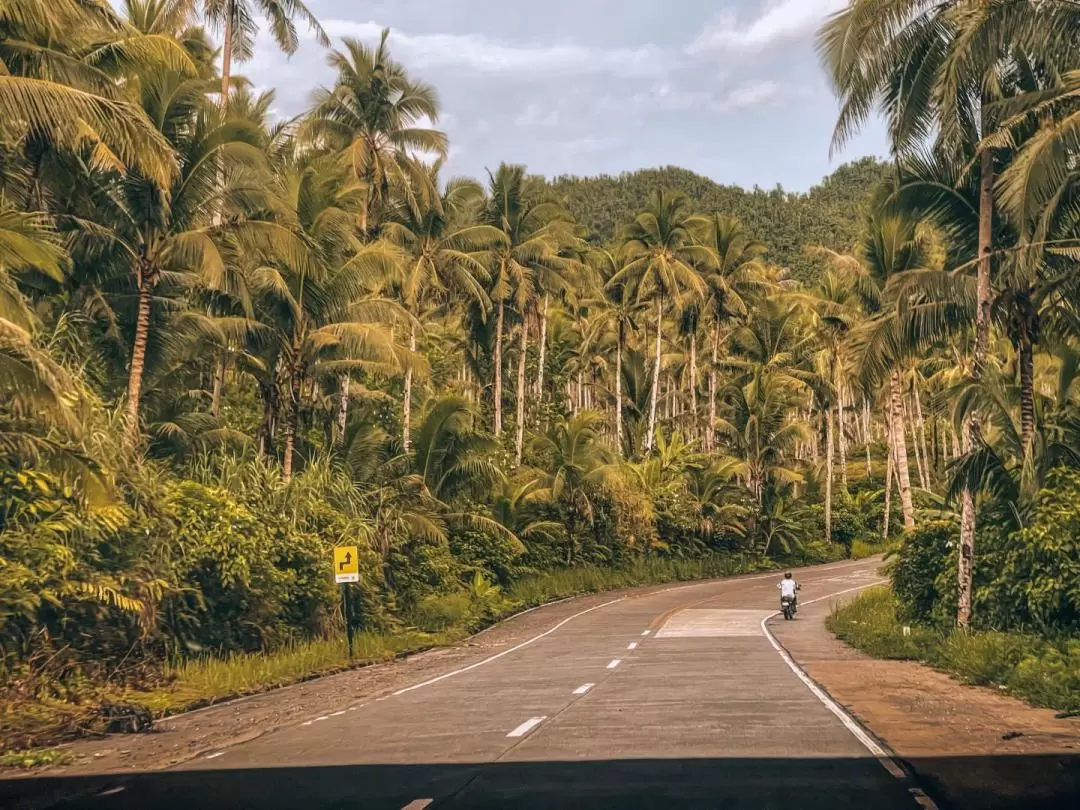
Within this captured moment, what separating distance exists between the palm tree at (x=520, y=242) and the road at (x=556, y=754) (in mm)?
33073

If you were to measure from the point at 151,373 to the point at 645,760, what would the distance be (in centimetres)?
2026

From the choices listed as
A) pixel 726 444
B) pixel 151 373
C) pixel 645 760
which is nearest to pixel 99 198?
pixel 151 373

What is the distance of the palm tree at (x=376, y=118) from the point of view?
134ft

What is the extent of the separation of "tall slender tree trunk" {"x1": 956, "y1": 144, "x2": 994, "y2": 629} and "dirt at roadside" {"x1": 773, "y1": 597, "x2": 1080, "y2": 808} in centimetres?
224

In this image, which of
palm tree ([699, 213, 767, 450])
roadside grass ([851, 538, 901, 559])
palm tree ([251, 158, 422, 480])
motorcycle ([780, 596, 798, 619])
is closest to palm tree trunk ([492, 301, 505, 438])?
palm tree ([699, 213, 767, 450])

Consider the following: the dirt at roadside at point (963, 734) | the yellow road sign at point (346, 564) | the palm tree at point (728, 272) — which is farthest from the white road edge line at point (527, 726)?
the palm tree at point (728, 272)

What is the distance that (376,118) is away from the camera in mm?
41188

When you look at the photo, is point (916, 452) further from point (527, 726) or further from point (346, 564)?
point (527, 726)

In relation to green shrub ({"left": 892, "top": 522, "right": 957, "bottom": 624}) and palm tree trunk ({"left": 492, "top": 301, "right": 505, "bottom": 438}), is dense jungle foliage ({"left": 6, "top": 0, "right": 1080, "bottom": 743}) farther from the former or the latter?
palm tree trunk ({"left": 492, "top": 301, "right": 505, "bottom": 438})

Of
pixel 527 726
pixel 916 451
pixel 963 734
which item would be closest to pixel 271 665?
pixel 527 726

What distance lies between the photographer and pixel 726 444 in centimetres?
7812

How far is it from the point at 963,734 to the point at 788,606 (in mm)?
22906

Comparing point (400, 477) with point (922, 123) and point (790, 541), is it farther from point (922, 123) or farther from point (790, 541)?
point (790, 541)

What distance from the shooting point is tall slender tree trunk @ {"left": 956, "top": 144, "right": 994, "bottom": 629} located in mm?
20516
